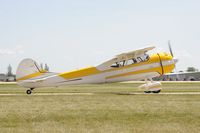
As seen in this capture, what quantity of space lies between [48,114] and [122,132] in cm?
411

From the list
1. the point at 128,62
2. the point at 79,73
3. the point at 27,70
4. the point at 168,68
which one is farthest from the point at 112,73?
the point at 27,70

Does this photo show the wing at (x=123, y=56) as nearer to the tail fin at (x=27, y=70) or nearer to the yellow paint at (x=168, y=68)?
the yellow paint at (x=168, y=68)

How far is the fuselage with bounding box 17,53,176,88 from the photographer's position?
976 inches

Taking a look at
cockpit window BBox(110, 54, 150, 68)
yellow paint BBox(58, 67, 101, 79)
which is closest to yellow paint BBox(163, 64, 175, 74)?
cockpit window BBox(110, 54, 150, 68)

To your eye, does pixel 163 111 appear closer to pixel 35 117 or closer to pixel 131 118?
pixel 131 118

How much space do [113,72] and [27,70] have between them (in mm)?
6451

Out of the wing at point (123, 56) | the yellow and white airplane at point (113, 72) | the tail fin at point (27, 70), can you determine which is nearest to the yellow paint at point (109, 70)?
the yellow and white airplane at point (113, 72)

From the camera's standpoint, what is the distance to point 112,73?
2575cm

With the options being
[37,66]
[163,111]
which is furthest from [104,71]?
[163,111]

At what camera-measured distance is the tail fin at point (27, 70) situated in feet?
80.7

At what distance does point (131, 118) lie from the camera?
10.9 meters

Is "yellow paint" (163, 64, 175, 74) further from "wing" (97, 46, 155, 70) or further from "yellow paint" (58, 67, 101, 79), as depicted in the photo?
"yellow paint" (58, 67, 101, 79)

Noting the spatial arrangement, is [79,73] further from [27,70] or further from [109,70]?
[27,70]

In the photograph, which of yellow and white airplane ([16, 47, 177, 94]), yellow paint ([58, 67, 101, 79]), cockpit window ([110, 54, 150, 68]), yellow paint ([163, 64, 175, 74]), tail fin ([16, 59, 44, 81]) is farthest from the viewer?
yellow paint ([163, 64, 175, 74])
